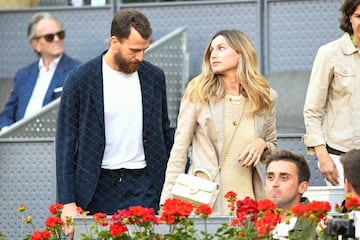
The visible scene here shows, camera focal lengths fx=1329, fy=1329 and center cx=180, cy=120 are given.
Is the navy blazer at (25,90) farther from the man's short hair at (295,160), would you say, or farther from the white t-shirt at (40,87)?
the man's short hair at (295,160)

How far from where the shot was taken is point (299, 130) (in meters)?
11.0

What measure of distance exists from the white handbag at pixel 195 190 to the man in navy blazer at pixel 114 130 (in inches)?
30.7

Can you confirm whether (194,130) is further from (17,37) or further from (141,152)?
(17,37)

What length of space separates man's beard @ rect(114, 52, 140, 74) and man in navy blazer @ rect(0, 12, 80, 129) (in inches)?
138

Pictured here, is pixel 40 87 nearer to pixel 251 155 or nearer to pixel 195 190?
pixel 251 155

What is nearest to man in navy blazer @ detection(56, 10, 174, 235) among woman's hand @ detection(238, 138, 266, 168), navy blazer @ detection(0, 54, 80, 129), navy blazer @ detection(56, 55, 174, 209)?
navy blazer @ detection(56, 55, 174, 209)

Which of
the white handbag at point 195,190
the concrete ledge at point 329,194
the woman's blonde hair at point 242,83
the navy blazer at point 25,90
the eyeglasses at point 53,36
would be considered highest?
the eyeglasses at point 53,36

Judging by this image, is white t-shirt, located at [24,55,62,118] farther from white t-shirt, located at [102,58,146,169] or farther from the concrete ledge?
the concrete ledge

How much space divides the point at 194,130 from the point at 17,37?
6035mm

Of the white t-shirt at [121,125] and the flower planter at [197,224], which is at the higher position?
the white t-shirt at [121,125]

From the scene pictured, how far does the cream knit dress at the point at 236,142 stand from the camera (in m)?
7.96

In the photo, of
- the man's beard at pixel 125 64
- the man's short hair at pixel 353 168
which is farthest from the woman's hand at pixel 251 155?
the man's beard at pixel 125 64

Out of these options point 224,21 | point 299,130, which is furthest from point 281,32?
point 299,130

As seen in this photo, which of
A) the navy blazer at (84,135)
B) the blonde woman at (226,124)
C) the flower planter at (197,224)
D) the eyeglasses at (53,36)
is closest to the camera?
the flower planter at (197,224)
